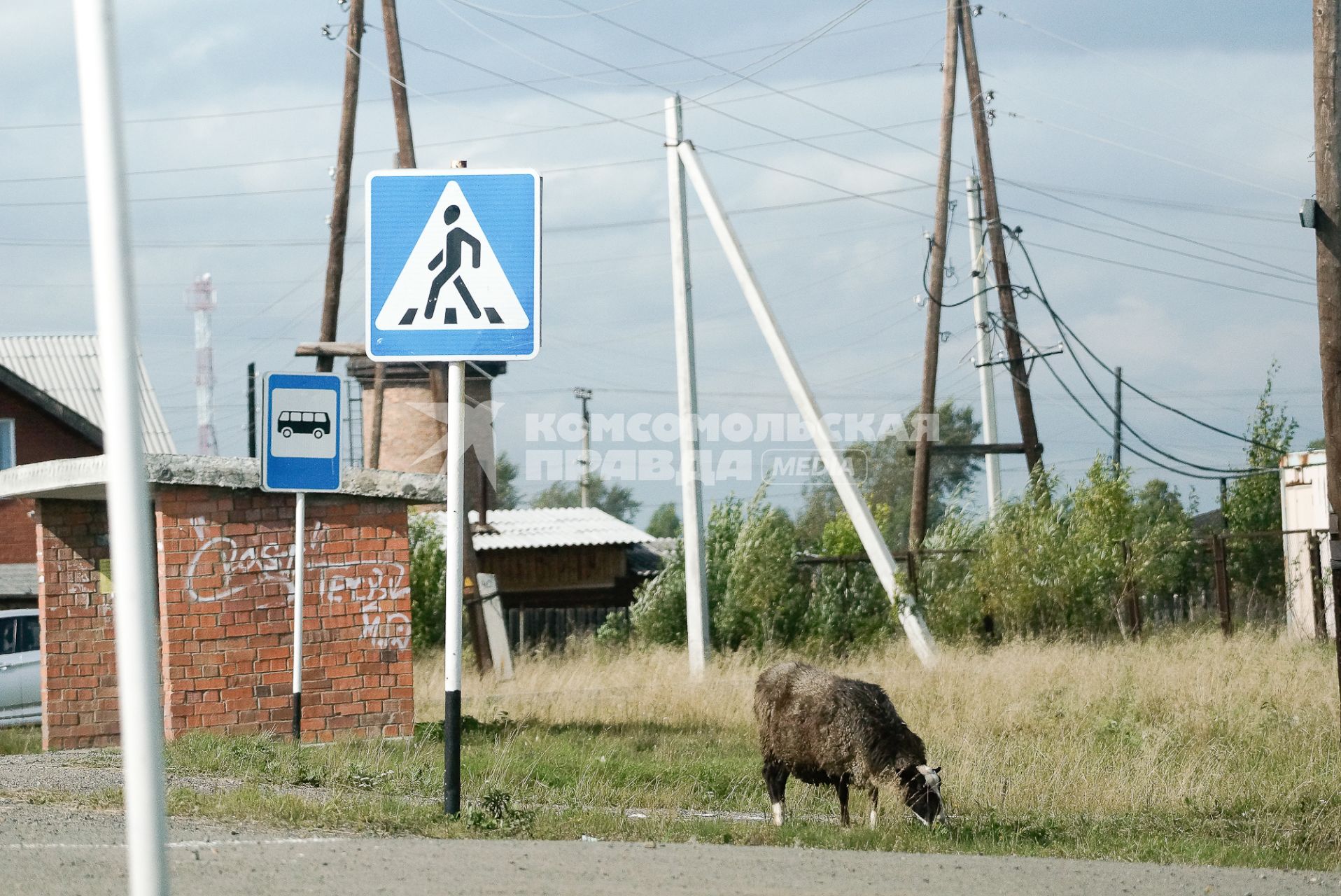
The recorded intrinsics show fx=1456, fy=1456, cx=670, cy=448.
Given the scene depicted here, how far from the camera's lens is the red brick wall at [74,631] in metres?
14.2

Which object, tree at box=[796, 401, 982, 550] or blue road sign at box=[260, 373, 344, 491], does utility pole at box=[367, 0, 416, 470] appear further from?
tree at box=[796, 401, 982, 550]

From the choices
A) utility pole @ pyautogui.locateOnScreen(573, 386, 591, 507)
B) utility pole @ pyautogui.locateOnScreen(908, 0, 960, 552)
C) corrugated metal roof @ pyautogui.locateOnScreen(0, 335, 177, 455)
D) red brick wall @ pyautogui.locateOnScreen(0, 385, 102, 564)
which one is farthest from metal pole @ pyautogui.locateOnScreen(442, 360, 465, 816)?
utility pole @ pyautogui.locateOnScreen(573, 386, 591, 507)

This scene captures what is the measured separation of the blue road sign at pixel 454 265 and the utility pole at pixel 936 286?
837 inches

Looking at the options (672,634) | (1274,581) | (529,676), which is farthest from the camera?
(1274,581)

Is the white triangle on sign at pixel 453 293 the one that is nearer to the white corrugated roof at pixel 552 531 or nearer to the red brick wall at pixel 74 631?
the red brick wall at pixel 74 631

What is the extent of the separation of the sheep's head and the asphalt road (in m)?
1.34

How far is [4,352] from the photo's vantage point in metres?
42.0

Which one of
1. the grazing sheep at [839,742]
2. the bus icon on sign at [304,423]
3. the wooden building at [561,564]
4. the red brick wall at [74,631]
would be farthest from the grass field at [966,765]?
the wooden building at [561,564]

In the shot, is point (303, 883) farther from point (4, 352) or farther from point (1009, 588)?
point (4, 352)

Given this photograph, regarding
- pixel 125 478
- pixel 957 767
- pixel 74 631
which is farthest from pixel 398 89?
pixel 125 478

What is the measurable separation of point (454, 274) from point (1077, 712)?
10566 mm

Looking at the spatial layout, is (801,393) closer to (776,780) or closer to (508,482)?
(776,780)

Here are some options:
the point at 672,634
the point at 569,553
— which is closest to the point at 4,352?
the point at 569,553

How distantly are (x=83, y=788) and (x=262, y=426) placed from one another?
12.5 feet
